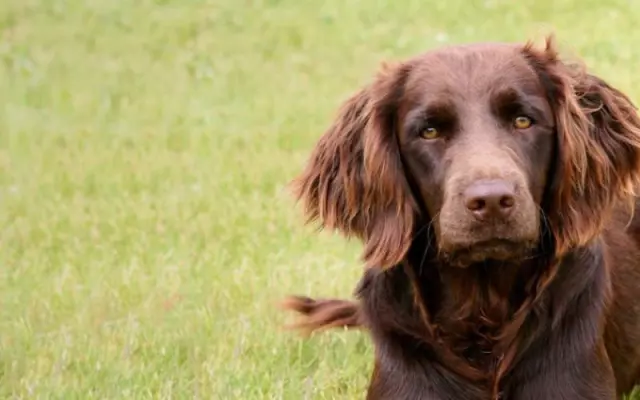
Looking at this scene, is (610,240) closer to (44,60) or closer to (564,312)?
(564,312)

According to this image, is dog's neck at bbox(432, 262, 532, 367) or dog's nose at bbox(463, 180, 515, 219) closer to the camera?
dog's nose at bbox(463, 180, 515, 219)

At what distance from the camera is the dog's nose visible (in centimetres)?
296

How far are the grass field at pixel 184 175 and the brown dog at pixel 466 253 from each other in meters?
0.43

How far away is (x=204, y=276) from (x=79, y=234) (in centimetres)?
119

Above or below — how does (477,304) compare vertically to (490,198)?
below

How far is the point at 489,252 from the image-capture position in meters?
3.15

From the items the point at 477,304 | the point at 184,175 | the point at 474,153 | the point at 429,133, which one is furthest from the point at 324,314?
the point at 184,175

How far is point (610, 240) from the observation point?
12.9 feet

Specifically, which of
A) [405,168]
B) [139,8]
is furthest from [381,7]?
[405,168]

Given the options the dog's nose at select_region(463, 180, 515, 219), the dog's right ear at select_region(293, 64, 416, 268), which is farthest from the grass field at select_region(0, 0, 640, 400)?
the dog's nose at select_region(463, 180, 515, 219)

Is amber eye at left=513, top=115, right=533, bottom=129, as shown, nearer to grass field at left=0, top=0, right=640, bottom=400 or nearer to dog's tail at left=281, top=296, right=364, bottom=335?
grass field at left=0, top=0, right=640, bottom=400

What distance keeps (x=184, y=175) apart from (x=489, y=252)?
4.56 m

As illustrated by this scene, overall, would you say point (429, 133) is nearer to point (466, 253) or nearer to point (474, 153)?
point (474, 153)

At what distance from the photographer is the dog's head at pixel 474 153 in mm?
3115
